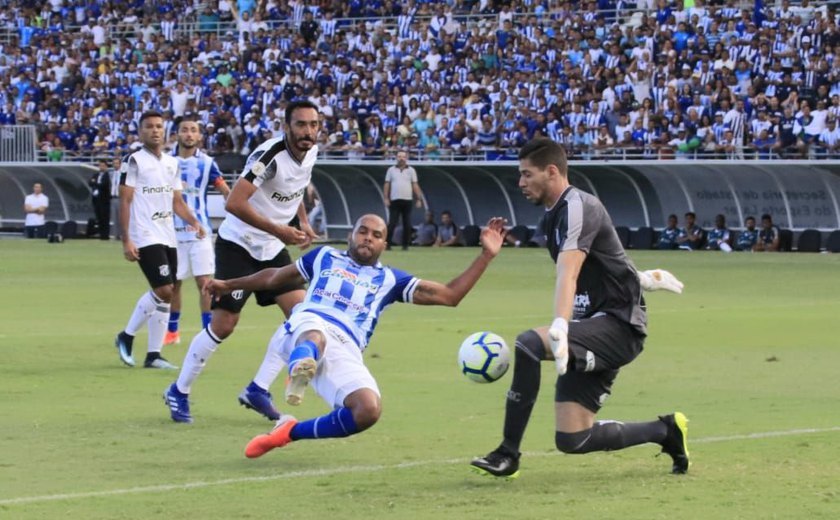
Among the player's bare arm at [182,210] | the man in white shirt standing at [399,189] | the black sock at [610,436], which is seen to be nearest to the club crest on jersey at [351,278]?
the black sock at [610,436]

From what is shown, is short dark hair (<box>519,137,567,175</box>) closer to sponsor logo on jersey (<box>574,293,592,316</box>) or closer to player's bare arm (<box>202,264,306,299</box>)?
sponsor logo on jersey (<box>574,293,592,316</box>)

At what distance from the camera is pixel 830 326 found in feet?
58.5

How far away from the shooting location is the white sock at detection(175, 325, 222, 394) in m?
10.7

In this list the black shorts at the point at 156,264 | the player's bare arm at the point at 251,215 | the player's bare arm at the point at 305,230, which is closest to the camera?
the player's bare arm at the point at 251,215

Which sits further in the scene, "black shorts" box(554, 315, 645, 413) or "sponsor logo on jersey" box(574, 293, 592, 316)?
"sponsor logo on jersey" box(574, 293, 592, 316)

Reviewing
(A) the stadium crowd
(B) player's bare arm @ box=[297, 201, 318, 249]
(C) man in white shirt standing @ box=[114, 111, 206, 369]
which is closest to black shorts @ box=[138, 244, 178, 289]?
(C) man in white shirt standing @ box=[114, 111, 206, 369]

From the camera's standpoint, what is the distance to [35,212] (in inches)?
1796

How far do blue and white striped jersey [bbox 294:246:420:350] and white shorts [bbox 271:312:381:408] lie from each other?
0.33 ft

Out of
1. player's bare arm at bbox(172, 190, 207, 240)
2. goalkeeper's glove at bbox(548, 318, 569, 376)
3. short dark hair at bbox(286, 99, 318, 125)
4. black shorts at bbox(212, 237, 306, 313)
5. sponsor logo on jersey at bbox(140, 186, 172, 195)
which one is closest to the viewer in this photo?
goalkeeper's glove at bbox(548, 318, 569, 376)

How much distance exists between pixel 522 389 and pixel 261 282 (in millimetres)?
2186

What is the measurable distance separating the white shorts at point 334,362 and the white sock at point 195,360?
1823 mm

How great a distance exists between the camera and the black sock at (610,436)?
8.22m

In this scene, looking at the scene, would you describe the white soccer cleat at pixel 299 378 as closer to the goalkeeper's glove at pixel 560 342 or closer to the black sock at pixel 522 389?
the black sock at pixel 522 389

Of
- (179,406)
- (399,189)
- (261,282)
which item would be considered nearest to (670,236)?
(399,189)
